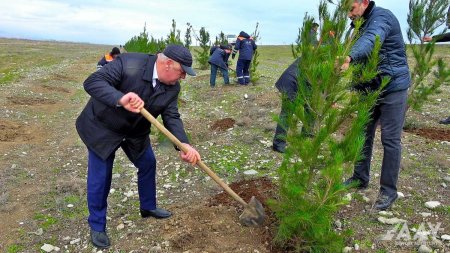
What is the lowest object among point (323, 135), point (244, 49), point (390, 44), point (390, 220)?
point (390, 220)

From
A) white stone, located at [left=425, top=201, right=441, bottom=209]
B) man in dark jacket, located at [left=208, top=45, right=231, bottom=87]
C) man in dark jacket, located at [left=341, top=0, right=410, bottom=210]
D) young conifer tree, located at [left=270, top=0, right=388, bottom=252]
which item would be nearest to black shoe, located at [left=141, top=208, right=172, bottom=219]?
young conifer tree, located at [left=270, top=0, right=388, bottom=252]

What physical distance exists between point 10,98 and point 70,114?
271 centimetres

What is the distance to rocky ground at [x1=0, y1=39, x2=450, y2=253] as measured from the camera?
3865mm

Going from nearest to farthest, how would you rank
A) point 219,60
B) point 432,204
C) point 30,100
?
point 432,204
point 30,100
point 219,60

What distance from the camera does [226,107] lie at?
10.6 m

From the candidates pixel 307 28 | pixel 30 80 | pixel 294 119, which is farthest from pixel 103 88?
pixel 30 80

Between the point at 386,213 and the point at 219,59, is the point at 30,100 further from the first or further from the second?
the point at 386,213

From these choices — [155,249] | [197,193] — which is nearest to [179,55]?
[155,249]

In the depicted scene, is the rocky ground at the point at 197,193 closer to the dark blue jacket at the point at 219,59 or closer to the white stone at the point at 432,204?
the white stone at the point at 432,204

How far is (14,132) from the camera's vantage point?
8.09 m

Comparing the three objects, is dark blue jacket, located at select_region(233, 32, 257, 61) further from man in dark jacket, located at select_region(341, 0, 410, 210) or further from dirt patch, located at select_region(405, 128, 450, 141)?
man in dark jacket, located at select_region(341, 0, 410, 210)

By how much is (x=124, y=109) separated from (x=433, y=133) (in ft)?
21.9

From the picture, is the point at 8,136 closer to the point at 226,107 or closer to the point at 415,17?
the point at 226,107

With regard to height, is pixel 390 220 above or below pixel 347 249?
above
